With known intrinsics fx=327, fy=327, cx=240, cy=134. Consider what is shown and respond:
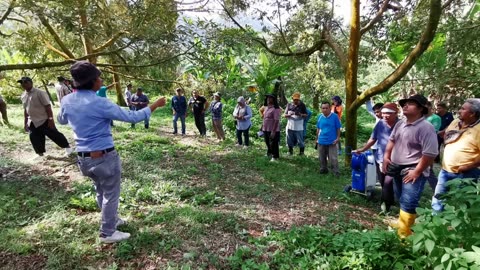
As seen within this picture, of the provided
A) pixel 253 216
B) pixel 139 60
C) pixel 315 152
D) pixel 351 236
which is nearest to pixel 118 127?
pixel 139 60

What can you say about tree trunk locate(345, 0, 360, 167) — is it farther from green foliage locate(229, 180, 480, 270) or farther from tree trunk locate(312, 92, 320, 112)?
tree trunk locate(312, 92, 320, 112)

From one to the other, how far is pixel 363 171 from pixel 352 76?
2428mm

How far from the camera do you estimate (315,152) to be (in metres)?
9.73

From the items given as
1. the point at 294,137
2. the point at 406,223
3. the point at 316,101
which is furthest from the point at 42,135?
the point at 316,101

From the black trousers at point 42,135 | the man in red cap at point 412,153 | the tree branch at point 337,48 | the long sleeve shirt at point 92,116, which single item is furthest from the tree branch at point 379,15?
the black trousers at point 42,135

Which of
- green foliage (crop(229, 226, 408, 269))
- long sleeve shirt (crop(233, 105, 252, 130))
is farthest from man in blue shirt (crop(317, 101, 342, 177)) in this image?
green foliage (crop(229, 226, 408, 269))

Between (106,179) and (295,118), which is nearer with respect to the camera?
(106,179)

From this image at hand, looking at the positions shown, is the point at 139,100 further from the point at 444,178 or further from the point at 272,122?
the point at 444,178

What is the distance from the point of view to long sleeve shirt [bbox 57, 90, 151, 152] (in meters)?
3.00

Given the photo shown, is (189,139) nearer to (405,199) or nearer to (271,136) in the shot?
(271,136)

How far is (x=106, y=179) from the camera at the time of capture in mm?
3195

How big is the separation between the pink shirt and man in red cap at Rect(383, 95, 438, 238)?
13.0 feet

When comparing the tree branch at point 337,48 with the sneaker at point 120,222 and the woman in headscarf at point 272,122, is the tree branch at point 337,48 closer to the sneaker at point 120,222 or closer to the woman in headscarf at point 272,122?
the woman in headscarf at point 272,122

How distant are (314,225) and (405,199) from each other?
42.8 inches
